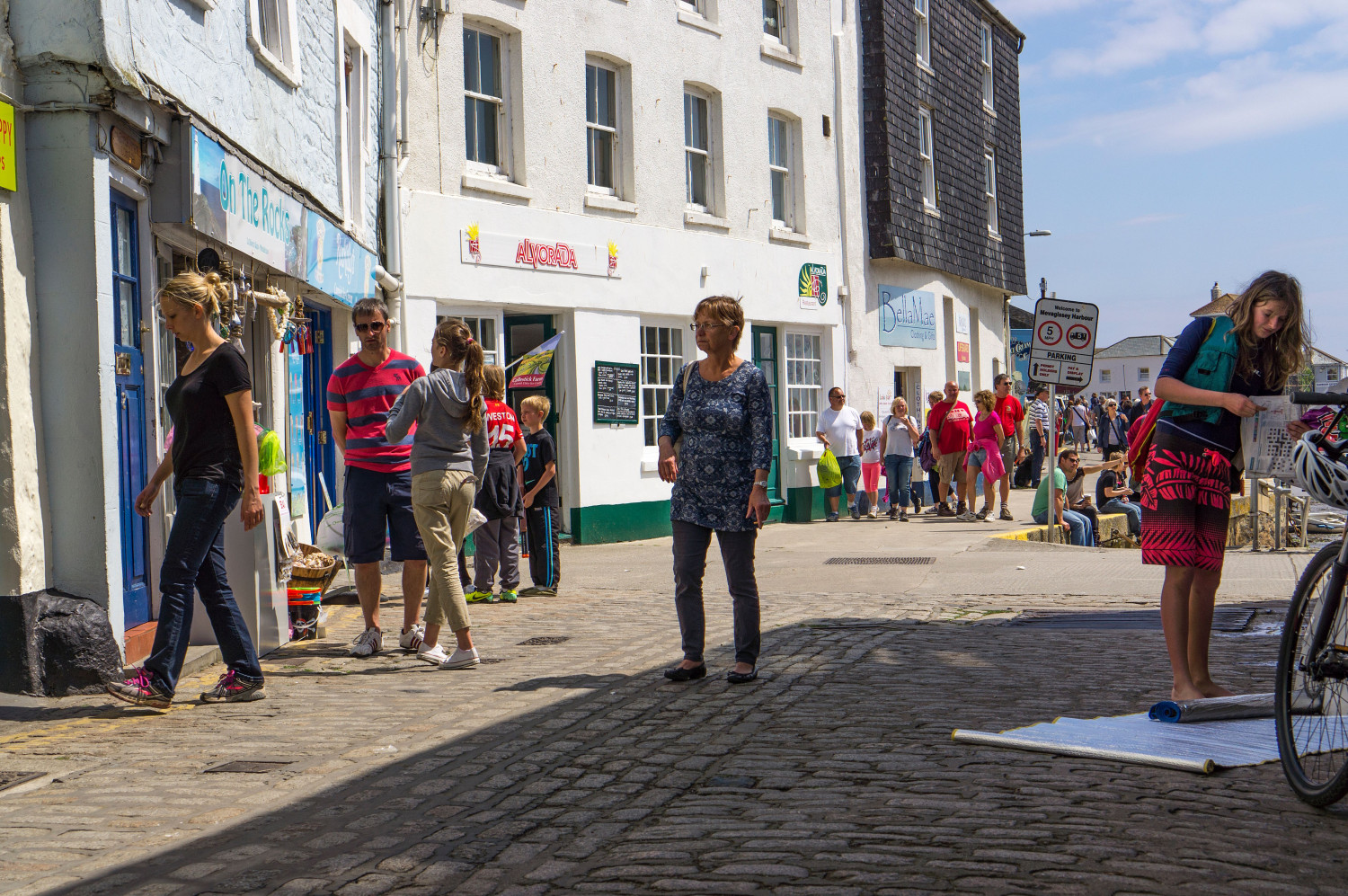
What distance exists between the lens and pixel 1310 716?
4137 millimetres

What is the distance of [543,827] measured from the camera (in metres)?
4.13

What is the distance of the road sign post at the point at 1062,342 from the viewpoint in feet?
49.1

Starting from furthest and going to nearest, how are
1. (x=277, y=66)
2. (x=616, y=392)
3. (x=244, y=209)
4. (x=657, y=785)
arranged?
(x=616, y=392)
(x=277, y=66)
(x=244, y=209)
(x=657, y=785)

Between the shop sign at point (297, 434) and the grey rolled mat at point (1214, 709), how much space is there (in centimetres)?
794

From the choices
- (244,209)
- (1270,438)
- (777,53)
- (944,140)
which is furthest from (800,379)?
(1270,438)

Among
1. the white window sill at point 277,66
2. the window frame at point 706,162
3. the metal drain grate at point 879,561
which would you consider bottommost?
the metal drain grate at point 879,561

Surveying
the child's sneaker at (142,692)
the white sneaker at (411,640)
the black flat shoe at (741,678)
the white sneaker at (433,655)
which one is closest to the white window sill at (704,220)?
the white sneaker at (411,640)

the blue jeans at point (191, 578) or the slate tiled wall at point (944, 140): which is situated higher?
the slate tiled wall at point (944, 140)

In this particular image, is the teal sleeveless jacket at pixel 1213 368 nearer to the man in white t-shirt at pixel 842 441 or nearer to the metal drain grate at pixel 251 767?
the metal drain grate at pixel 251 767

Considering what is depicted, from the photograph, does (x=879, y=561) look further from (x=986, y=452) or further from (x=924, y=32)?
(x=924, y=32)

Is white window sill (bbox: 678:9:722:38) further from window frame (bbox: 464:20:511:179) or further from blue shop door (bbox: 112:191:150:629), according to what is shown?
blue shop door (bbox: 112:191:150:629)

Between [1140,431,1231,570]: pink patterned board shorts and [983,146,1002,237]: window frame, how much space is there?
2412cm

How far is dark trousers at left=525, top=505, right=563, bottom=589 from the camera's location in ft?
36.0

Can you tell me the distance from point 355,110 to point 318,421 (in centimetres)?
320
